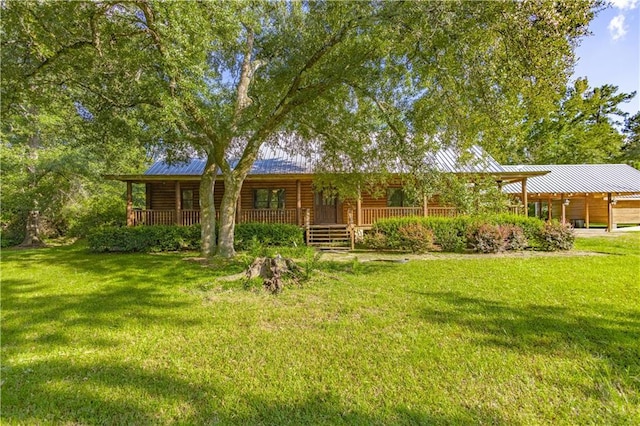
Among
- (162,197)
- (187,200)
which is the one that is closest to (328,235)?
(187,200)

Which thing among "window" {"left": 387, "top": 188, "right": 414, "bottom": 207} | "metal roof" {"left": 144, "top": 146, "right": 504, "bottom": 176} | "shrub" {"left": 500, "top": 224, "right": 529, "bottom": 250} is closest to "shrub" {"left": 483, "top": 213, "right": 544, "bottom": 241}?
"shrub" {"left": 500, "top": 224, "right": 529, "bottom": 250}

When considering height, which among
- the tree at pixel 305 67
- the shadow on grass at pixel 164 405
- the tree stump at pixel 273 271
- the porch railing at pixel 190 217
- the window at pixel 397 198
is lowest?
the shadow on grass at pixel 164 405

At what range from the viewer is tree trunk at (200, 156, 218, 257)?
1049 cm

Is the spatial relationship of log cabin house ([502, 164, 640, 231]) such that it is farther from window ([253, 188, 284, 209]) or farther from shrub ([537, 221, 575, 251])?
window ([253, 188, 284, 209])

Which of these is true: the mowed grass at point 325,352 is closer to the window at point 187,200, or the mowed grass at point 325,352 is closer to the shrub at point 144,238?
the shrub at point 144,238

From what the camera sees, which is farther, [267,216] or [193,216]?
[267,216]

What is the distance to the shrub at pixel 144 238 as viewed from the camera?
12008mm

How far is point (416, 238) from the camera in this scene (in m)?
11.4

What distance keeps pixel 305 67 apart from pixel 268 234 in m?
6.94

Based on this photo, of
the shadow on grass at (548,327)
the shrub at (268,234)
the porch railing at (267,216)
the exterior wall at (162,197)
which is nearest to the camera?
the shadow on grass at (548,327)

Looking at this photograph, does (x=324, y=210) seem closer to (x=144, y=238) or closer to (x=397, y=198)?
(x=397, y=198)

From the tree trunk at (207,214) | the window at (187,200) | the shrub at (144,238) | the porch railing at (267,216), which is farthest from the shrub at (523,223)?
the window at (187,200)

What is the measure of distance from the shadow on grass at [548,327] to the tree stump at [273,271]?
3.04 meters

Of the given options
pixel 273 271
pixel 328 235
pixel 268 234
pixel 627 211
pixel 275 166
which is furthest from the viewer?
pixel 627 211
